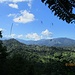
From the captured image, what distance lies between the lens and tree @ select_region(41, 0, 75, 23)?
1386 centimetres

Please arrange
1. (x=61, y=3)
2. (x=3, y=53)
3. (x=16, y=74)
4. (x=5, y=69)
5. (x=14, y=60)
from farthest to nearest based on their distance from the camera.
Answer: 1. (x=14, y=60)
2. (x=16, y=74)
3. (x=5, y=69)
4. (x=3, y=53)
5. (x=61, y=3)

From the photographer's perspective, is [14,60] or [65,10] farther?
[14,60]

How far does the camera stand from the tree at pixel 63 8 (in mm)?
13859

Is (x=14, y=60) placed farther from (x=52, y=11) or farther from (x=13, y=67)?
(x=52, y=11)

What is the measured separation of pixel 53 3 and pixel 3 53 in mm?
28380

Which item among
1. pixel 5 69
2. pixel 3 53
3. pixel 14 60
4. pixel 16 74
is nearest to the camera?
pixel 3 53

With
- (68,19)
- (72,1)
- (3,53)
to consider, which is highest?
(72,1)

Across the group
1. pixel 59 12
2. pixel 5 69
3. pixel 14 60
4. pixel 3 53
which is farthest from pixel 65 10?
pixel 14 60

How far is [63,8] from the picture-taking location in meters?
14.1

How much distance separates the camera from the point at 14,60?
52.2 metres

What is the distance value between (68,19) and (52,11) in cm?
104

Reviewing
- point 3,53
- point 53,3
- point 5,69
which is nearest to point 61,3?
point 53,3

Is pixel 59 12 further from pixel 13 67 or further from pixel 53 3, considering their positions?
pixel 13 67

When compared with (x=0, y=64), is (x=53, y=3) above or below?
above
